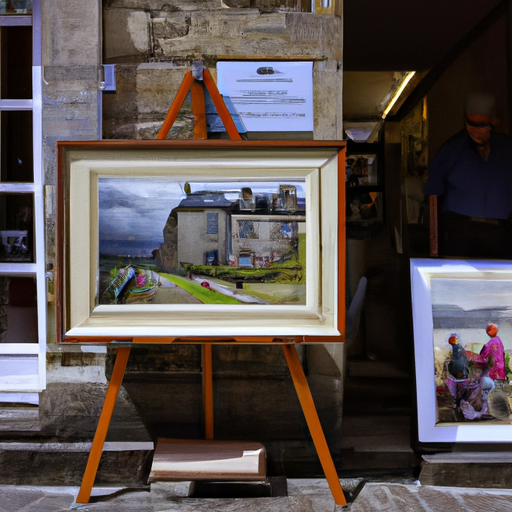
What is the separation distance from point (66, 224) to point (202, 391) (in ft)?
3.59

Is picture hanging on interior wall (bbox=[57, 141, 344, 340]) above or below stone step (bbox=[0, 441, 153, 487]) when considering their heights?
above

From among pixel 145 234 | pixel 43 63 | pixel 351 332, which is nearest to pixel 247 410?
pixel 351 332

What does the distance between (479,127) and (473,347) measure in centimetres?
127

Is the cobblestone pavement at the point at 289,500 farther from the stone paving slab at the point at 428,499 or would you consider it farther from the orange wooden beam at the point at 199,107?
the orange wooden beam at the point at 199,107

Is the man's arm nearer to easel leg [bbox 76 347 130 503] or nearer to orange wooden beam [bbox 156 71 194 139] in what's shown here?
orange wooden beam [bbox 156 71 194 139]

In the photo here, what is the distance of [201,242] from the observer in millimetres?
1815

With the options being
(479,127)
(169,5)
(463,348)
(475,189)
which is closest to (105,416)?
(463,348)

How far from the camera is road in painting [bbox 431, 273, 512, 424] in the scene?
2227 mm

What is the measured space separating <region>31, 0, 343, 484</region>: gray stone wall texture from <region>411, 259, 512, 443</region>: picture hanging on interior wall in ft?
1.43

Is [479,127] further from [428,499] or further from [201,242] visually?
[428,499]

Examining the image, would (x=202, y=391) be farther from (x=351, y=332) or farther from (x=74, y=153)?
(x=74, y=153)

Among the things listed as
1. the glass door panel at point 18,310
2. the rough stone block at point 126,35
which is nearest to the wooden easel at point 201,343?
the rough stone block at point 126,35

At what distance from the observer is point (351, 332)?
2.71 meters

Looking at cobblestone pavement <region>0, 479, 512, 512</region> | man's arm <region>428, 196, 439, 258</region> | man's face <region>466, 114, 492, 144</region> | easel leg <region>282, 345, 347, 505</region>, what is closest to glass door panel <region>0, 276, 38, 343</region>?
cobblestone pavement <region>0, 479, 512, 512</region>
